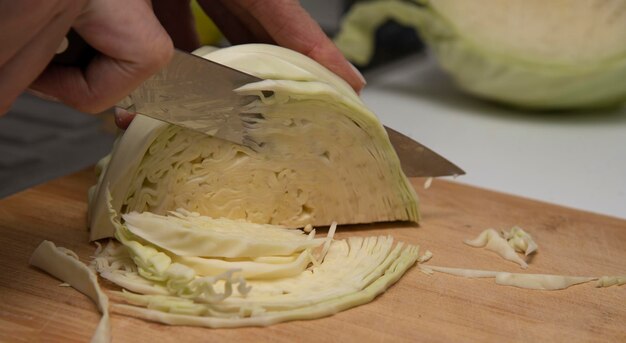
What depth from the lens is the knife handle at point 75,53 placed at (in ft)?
4.71

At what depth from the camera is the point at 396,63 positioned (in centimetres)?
433

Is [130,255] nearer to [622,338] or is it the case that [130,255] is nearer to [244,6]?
[244,6]

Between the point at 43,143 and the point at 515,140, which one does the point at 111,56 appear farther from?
the point at 515,140

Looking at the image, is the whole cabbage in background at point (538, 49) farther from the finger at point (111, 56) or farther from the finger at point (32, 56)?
the finger at point (32, 56)

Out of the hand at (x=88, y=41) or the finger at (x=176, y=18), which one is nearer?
the hand at (x=88, y=41)

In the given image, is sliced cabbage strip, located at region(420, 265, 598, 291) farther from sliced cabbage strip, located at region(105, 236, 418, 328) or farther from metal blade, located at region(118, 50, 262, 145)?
metal blade, located at region(118, 50, 262, 145)

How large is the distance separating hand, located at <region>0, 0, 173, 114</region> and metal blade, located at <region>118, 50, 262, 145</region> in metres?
0.23

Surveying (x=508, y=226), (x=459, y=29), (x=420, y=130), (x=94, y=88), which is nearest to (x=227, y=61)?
(x=94, y=88)

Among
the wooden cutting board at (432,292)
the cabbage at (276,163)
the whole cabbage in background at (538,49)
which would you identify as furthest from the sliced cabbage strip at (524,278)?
the whole cabbage in background at (538,49)

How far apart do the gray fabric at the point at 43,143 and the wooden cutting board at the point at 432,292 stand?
21 centimetres

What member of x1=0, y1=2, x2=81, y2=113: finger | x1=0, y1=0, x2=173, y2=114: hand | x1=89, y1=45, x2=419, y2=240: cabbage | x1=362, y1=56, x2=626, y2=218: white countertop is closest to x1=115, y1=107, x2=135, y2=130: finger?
x1=89, y1=45, x2=419, y2=240: cabbage

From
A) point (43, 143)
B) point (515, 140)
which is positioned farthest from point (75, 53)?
point (515, 140)

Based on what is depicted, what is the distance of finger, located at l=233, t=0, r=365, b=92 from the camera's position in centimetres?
210

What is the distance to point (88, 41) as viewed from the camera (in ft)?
4.43
